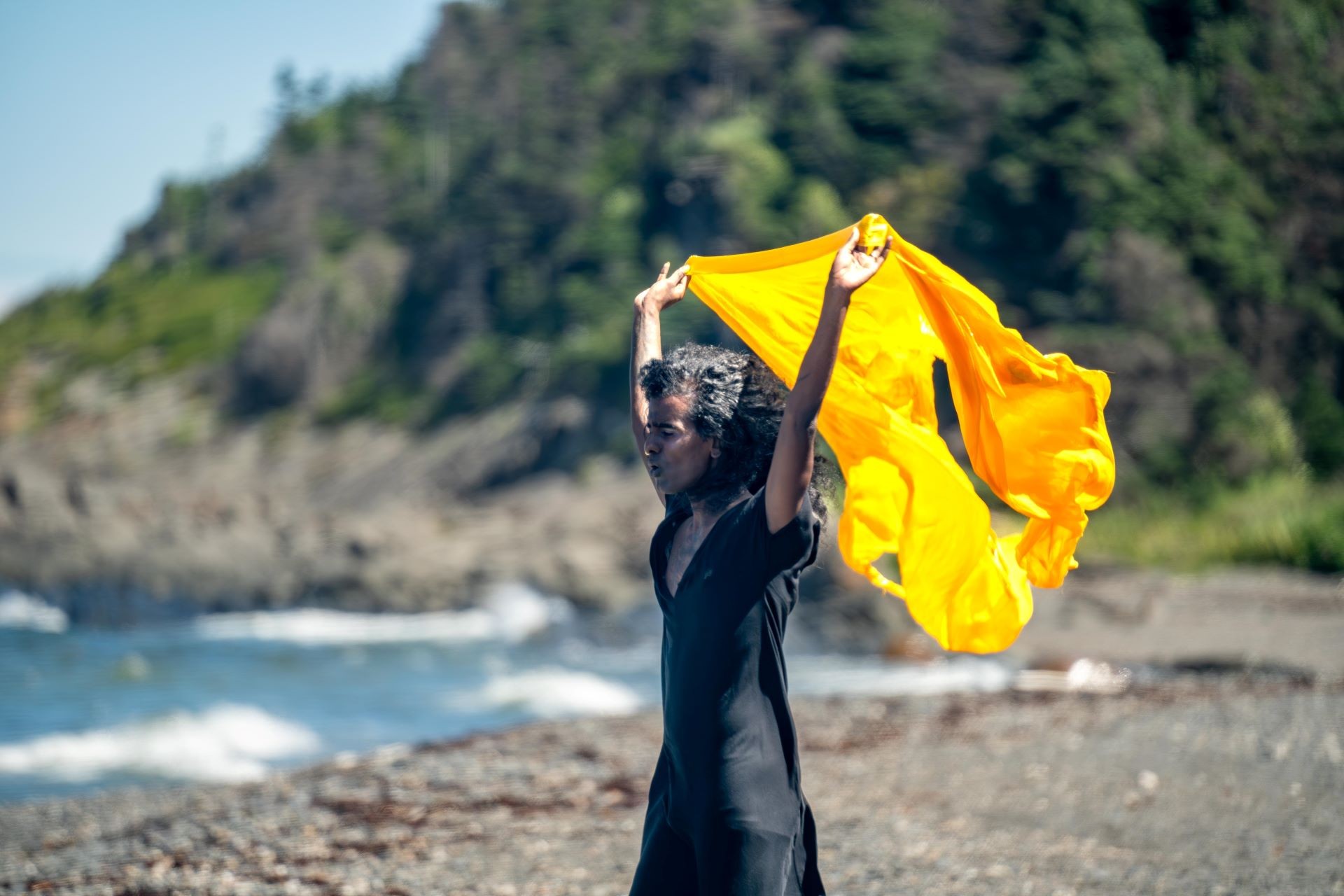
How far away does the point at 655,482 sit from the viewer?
3.58 meters

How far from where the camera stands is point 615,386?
137 feet

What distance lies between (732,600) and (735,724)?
302 mm

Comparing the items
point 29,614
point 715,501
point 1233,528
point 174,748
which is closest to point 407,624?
point 29,614

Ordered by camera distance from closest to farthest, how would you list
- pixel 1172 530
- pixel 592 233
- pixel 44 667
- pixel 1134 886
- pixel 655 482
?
1. pixel 655 482
2. pixel 1134 886
3. pixel 44 667
4. pixel 1172 530
5. pixel 592 233

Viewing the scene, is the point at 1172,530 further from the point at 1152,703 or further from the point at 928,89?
the point at 928,89

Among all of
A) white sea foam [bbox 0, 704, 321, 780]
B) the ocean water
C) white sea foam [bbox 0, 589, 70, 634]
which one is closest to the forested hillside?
the ocean water

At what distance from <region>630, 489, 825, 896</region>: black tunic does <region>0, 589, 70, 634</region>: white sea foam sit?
27.2 meters

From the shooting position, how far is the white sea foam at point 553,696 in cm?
1694

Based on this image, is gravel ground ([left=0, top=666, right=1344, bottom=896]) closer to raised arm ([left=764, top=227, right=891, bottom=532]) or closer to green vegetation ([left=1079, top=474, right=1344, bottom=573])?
raised arm ([left=764, top=227, right=891, bottom=532])

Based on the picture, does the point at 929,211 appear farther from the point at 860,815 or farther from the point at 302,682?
the point at 860,815

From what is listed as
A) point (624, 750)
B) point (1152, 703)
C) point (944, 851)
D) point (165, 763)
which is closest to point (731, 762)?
point (944, 851)

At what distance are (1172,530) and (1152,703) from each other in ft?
53.7

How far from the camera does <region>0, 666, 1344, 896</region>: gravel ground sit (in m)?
7.43

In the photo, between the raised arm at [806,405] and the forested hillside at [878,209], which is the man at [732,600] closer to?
the raised arm at [806,405]
